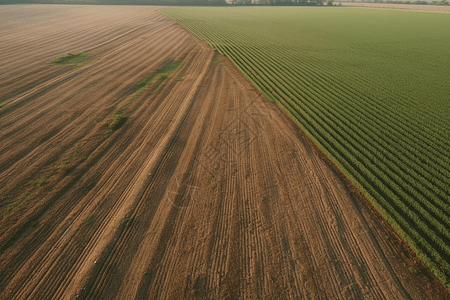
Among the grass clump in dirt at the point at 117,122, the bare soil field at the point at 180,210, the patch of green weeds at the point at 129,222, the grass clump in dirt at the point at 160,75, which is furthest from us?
the grass clump in dirt at the point at 160,75

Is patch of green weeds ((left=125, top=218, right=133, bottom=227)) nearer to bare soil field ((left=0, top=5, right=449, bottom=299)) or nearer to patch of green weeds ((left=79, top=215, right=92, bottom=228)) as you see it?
bare soil field ((left=0, top=5, right=449, bottom=299))

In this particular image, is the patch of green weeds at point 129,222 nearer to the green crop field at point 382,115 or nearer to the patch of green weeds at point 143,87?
the patch of green weeds at point 143,87

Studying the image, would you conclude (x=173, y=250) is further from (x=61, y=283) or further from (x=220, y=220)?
(x=61, y=283)

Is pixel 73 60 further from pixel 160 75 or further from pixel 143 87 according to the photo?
pixel 143 87

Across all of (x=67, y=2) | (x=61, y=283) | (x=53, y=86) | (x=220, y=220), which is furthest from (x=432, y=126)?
(x=67, y=2)

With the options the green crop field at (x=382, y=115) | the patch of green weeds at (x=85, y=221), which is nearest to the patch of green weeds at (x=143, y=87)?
the patch of green weeds at (x=85, y=221)

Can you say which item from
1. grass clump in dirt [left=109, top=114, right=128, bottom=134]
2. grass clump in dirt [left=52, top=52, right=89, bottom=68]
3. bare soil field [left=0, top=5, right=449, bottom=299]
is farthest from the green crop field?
grass clump in dirt [left=52, top=52, right=89, bottom=68]

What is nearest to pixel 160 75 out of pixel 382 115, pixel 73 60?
pixel 73 60
